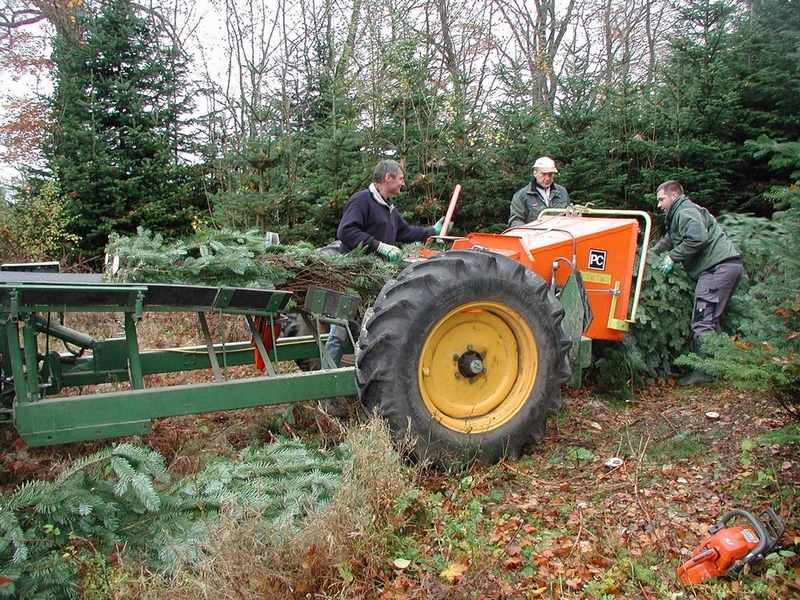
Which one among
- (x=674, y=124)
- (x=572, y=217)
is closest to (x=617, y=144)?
(x=674, y=124)

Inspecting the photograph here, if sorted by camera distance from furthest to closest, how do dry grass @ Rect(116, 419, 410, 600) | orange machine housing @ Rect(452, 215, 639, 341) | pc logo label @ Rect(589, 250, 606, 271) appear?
pc logo label @ Rect(589, 250, 606, 271) → orange machine housing @ Rect(452, 215, 639, 341) → dry grass @ Rect(116, 419, 410, 600)

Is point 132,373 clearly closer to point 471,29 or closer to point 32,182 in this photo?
point 32,182

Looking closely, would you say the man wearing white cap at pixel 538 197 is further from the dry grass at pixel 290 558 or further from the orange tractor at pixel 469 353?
the dry grass at pixel 290 558

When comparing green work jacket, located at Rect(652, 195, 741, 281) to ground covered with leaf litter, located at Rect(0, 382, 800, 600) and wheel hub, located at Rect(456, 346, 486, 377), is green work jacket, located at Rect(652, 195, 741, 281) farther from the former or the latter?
wheel hub, located at Rect(456, 346, 486, 377)

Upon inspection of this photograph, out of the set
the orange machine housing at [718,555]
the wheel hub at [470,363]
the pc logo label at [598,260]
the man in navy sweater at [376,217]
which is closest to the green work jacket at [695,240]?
the pc logo label at [598,260]

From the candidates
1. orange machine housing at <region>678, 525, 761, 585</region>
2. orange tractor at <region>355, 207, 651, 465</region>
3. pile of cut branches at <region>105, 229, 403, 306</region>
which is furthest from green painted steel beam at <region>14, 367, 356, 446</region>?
orange machine housing at <region>678, 525, 761, 585</region>

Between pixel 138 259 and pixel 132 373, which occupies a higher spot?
pixel 138 259

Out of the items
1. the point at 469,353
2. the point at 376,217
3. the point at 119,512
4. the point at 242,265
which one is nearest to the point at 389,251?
the point at 376,217

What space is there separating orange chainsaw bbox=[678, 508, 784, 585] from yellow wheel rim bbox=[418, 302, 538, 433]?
158cm

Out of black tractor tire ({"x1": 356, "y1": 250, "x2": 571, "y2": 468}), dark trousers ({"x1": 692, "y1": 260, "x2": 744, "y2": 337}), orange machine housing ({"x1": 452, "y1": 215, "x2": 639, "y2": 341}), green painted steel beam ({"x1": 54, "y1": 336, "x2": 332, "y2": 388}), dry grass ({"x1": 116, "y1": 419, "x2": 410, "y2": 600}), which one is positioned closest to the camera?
→ dry grass ({"x1": 116, "y1": 419, "x2": 410, "y2": 600})

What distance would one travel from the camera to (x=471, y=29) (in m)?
18.0

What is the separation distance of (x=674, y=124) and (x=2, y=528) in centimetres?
1129

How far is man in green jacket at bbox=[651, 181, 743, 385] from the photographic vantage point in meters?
6.57

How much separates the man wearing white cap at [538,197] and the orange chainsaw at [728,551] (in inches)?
200
